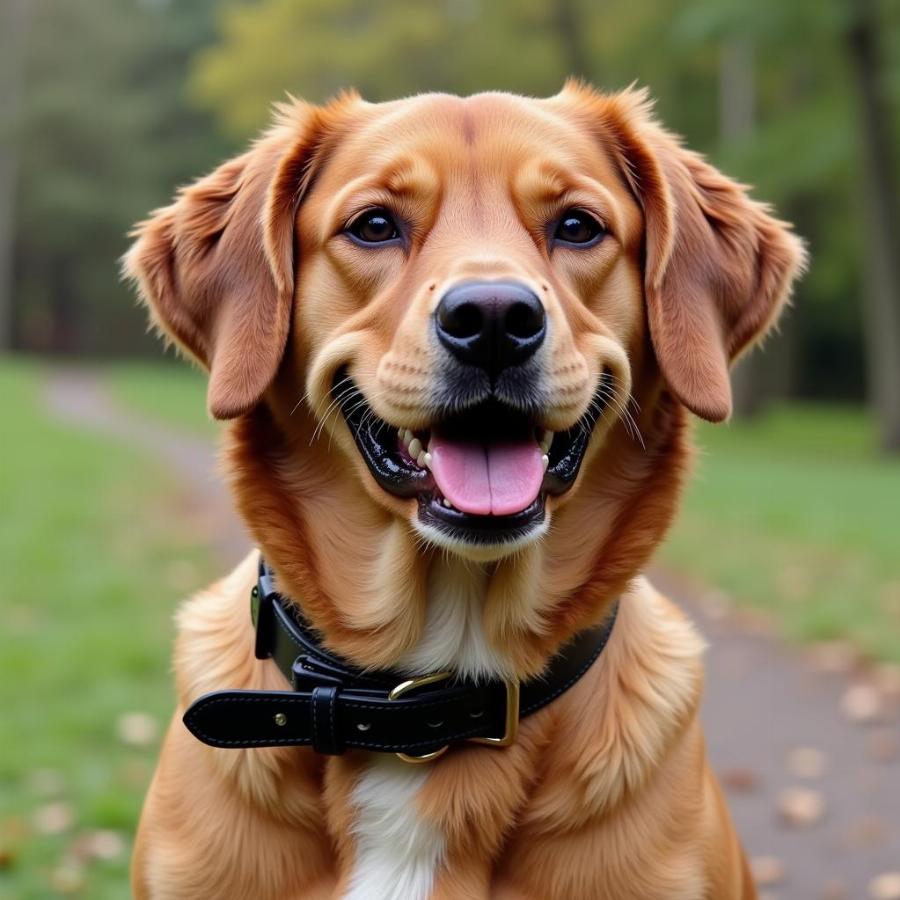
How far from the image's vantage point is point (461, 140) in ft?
9.66

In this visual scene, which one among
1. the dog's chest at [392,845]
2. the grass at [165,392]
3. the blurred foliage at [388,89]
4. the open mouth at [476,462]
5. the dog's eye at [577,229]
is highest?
the dog's eye at [577,229]

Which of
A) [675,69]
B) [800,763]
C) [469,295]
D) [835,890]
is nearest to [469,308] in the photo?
[469,295]

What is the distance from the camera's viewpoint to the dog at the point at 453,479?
2.67 meters

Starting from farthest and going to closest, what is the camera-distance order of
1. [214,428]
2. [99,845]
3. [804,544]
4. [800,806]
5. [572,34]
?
1. [572,34]
2. [214,428]
3. [804,544]
4. [800,806]
5. [99,845]

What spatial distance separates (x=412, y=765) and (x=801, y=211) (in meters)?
24.9

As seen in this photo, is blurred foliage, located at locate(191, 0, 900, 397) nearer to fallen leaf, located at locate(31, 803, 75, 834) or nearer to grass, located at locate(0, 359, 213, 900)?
grass, located at locate(0, 359, 213, 900)

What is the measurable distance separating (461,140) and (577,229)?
0.34 m

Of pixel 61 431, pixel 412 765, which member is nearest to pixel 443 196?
pixel 412 765

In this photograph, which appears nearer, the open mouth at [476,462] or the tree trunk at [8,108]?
the open mouth at [476,462]

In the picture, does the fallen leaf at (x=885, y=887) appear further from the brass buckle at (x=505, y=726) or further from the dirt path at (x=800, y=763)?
the brass buckle at (x=505, y=726)

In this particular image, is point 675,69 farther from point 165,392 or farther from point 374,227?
point 374,227

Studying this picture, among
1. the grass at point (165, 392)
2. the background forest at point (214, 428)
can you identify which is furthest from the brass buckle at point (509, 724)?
the grass at point (165, 392)

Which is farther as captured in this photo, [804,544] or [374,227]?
[804,544]

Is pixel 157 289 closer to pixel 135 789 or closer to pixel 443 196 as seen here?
pixel 443 196
